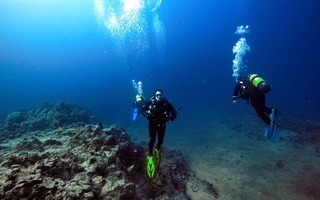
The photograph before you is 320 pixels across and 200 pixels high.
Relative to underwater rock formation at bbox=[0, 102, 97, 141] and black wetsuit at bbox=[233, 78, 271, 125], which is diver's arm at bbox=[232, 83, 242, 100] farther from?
underwater rock formation at bbox=[0, 102, 97, 141]

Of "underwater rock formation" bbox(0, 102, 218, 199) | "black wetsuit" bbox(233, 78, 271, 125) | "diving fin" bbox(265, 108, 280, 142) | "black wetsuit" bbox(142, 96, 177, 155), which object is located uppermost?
"black wetsuit" bbox(233, 78, 271, 125)

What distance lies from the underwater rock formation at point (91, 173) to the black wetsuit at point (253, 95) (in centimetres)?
318

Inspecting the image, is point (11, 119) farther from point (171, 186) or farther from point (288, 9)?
point (288, 9)

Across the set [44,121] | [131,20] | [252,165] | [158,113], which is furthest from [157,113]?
[131,20]

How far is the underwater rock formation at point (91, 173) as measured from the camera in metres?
4.19

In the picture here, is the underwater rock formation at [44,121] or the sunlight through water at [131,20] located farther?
the sunlight through water at [131,20]

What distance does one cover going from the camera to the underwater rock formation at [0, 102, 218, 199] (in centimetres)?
419

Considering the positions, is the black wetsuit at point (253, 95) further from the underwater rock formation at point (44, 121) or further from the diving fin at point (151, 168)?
the underwater rock formation at point (44, 121)

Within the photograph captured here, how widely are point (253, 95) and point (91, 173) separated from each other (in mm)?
5963

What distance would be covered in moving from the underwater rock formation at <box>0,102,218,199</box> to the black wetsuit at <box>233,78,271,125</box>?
3177 millimetres

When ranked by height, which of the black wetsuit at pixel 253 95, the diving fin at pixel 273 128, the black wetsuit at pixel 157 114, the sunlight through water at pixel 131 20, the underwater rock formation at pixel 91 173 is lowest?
the underwater rock formation at pixel 91 173

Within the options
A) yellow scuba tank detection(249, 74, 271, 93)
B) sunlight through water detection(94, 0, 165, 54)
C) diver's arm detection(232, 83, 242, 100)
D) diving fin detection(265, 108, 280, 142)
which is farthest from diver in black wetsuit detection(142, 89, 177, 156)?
sunlight through water detection(94, 0, 165, 54)

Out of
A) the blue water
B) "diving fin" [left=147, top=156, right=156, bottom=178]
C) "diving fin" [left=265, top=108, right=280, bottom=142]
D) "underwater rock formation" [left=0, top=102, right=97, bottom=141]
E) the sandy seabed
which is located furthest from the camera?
the blue water

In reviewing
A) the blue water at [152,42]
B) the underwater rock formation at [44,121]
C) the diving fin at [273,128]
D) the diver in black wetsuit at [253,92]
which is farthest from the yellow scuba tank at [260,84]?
the blue water at [152,42]
